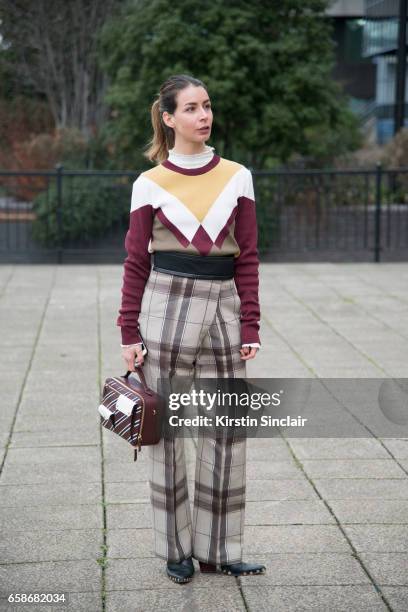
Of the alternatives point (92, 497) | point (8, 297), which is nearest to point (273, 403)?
point (92, 497)

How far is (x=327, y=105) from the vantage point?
1828 centimetres

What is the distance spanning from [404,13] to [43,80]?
575 inches

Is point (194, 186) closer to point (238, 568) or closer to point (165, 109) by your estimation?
point (165, 109)

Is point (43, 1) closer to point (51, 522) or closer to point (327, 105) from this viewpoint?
point (327, 105)

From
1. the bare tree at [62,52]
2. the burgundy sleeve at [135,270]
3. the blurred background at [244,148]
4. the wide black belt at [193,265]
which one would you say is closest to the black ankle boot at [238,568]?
the burgundy sleeve at [135,270]

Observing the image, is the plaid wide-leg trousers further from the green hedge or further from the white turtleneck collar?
the green hedge

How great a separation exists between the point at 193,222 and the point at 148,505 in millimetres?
1637

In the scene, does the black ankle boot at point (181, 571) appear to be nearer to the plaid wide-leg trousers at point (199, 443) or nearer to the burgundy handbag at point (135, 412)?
the plaid wide-leg trousers at point (199, 443)

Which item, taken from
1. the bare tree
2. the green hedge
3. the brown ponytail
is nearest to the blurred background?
the green hedge

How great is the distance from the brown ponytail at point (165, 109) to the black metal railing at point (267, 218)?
425 inches

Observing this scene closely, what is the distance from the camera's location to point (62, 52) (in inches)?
1179

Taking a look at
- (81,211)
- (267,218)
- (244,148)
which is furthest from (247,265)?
(244,148)

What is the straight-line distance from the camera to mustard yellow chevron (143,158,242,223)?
372 centimetres

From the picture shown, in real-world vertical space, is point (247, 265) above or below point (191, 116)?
below
